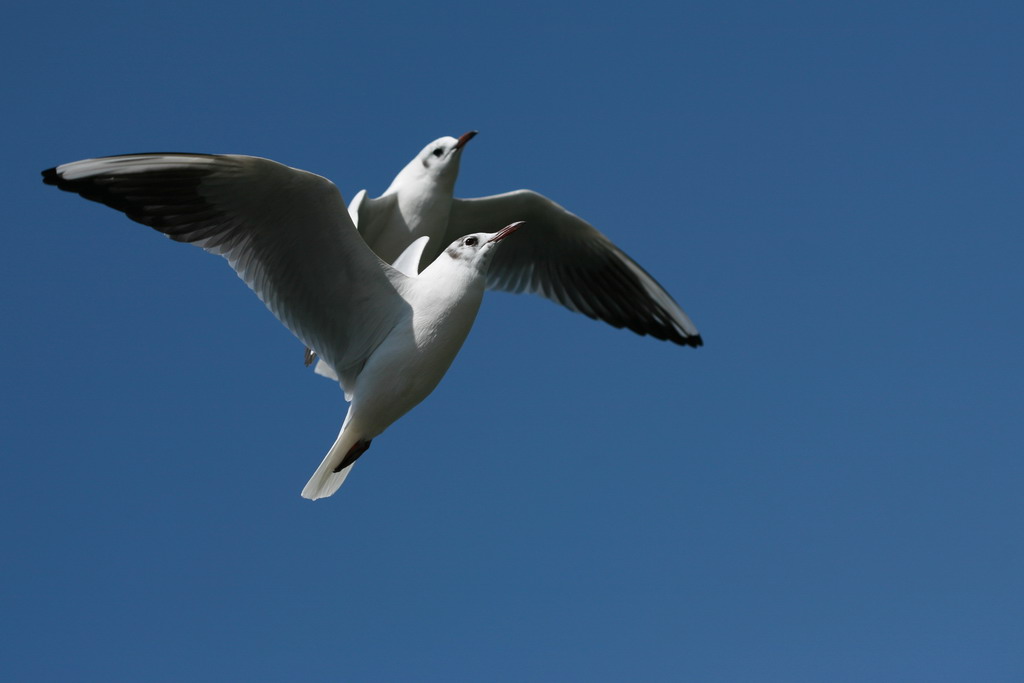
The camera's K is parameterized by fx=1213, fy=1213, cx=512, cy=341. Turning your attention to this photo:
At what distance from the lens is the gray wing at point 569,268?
716 centimetres

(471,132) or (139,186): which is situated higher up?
(471,132)

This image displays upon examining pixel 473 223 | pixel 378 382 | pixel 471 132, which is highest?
pixel 471 132

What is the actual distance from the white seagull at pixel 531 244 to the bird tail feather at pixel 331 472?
1.64m

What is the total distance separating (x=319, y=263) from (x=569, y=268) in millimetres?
2281

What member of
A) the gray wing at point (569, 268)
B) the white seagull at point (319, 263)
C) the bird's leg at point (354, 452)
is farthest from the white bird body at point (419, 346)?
the gray wing at point (569, 268)

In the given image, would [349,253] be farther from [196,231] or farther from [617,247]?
[617,247]

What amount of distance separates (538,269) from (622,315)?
58 centimetres

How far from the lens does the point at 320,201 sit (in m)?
5.14

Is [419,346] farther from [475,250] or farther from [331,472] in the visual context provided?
[331,472]

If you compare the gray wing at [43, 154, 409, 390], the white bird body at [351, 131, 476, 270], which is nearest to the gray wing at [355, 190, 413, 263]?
the white bird body at [351, 131, 476, 270]

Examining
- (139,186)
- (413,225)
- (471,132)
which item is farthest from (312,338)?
(471,132)

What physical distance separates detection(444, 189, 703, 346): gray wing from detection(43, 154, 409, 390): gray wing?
6.05ft

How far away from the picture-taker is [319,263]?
5344 millimetres

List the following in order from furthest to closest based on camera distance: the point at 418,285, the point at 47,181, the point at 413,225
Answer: the point at 413,225
the point at 418,285
the point at 47,181
